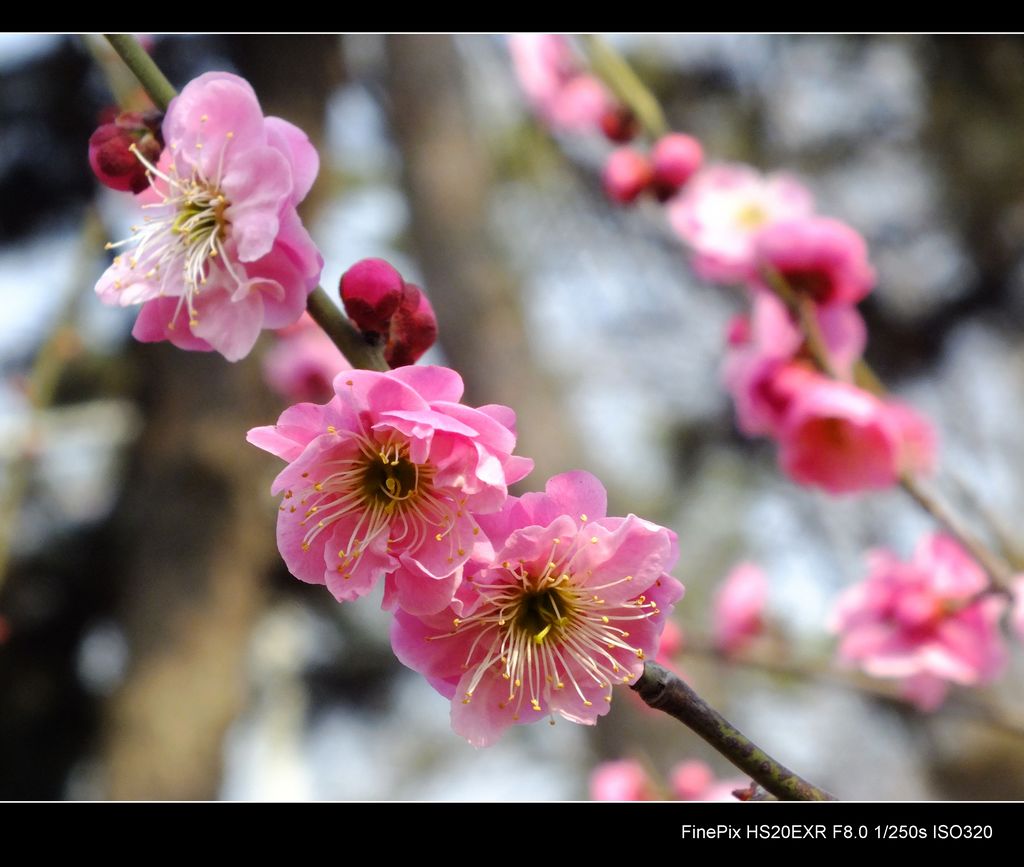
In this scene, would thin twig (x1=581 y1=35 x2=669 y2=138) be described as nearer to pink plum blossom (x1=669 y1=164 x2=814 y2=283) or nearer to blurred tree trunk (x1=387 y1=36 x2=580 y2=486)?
pink plum blossom (x1=669 y1=164 x2=814 y2=283)

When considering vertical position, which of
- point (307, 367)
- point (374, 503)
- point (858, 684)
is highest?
point (307, 367)

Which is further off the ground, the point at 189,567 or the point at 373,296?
the point at 189,567

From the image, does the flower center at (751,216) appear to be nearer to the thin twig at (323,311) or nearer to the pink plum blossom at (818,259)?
the pink plum blossom at (818,259)

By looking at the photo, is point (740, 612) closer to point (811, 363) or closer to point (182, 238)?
point (811, 363)

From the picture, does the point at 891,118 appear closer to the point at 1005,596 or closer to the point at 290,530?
the point at 1005,596

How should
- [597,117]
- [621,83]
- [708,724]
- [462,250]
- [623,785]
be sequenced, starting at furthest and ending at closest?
[462,250]
[597,117]
[621,83]
[623,785]
[708,724]

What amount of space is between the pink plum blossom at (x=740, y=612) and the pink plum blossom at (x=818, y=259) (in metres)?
0.60

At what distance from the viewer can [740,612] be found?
1650 mm

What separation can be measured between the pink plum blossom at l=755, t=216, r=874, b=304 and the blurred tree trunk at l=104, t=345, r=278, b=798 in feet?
6.53

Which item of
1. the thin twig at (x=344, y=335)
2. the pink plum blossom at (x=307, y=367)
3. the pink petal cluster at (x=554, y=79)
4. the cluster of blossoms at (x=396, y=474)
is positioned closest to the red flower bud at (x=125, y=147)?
the cluster of blossoms at (x=396, y=474)

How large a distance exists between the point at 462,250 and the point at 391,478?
2.04m

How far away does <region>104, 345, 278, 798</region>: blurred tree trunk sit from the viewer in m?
2.63

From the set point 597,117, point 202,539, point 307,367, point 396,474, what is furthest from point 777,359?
point 202,539
